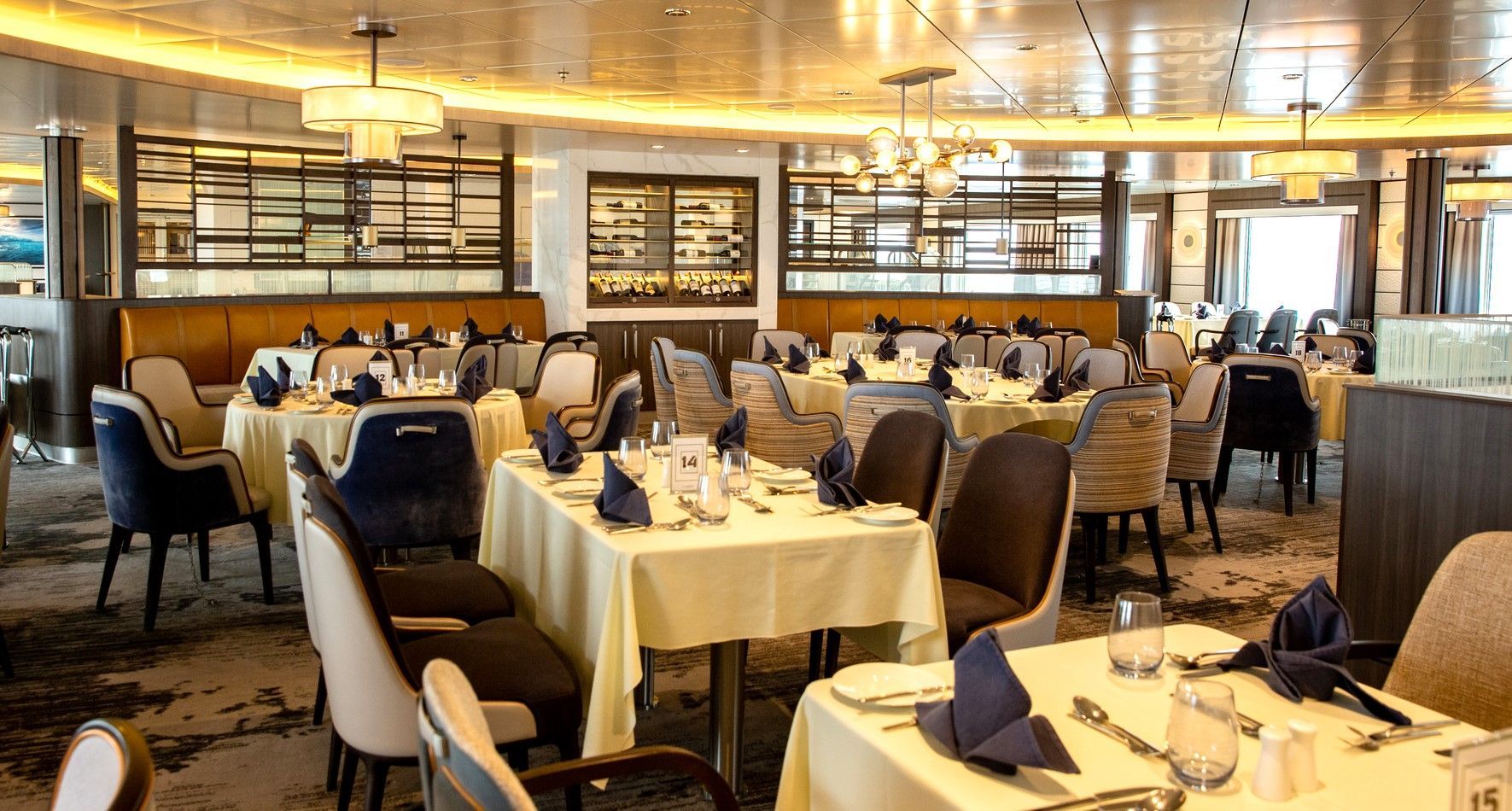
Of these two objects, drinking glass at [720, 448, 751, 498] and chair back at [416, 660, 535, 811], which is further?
drinking glass at [720, 448, 751, 498]

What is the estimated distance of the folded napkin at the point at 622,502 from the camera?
3.28 metres

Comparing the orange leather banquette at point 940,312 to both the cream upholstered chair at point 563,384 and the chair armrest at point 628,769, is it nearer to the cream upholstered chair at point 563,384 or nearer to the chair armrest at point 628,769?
the cream upholstered chair at point 563,384

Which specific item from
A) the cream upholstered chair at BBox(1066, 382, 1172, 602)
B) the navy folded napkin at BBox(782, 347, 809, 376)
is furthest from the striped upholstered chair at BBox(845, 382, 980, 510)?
the navy folded napkin at BBox(782, 347, 809, 376)

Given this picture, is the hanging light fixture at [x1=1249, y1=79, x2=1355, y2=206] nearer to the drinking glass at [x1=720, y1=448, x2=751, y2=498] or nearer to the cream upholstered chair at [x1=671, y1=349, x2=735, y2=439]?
the cream upholstered chair at [x1=671, y1=349, x2=735, y2=439]

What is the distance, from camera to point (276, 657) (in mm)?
4730

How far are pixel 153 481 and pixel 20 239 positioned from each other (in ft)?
70.9

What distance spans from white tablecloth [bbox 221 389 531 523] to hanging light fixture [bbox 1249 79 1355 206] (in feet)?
24.4

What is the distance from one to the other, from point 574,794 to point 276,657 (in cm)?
221

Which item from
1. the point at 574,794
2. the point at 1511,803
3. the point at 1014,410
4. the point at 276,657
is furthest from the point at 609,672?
the point at 1014,410

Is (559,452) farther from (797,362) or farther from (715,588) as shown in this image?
(797,362)

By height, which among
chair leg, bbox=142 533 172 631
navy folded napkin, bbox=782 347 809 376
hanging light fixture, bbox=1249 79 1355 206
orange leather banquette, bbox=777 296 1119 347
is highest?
hanging light fixture, bbox=1249 79 1355 206

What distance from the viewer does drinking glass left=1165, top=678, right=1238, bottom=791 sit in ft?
5.40

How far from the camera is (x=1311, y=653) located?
6.84 ft

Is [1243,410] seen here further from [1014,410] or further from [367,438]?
[367,438]
